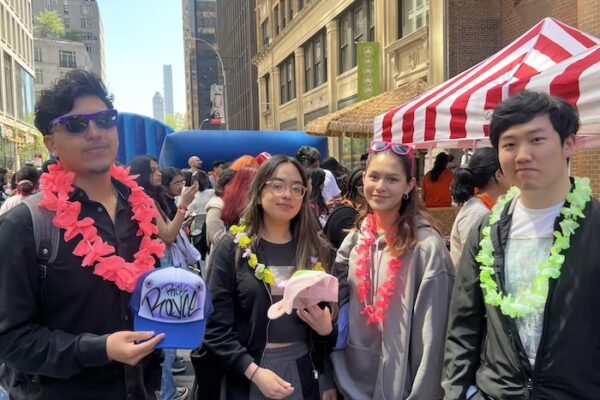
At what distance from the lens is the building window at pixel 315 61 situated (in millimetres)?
19484

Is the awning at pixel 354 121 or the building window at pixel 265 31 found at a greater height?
the building window at pixel 265 31

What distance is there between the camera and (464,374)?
188 centimetres

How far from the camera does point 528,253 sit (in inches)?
71.7

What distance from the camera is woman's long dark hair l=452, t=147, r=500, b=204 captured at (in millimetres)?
3402

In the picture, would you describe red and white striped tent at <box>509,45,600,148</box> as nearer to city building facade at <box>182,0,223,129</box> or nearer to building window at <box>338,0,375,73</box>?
building window at <box>338,0,375,73</box>

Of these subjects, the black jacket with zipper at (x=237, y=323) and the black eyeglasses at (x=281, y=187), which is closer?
the black jacket with zipper at (x=237, y=323)

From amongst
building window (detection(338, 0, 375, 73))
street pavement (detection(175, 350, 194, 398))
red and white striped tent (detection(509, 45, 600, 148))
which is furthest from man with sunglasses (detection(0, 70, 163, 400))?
building window (detection(338, 0, 375, 73))

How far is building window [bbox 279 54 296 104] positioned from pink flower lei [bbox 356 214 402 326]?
72.8 ft

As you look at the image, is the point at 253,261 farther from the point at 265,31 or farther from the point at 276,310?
the point at 265,31

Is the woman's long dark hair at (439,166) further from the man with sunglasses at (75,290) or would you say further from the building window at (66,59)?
the building window at (66,59)

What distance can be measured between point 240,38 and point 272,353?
1979 inches

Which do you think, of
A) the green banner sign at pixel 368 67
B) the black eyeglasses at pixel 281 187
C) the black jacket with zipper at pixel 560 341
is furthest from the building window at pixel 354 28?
the black jacket with zipper at pixel 560 341

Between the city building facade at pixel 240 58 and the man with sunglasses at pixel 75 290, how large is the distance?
3861 cm

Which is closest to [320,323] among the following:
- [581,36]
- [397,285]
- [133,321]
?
[397,285]
